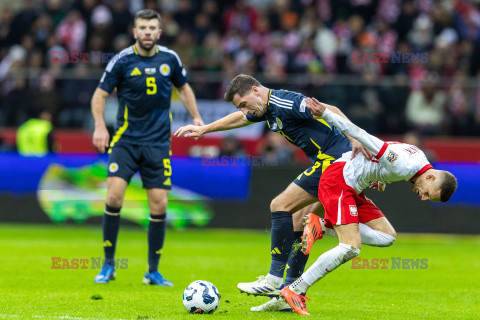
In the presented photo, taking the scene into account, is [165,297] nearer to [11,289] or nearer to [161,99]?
[11,289]

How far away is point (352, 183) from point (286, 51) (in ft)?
35.0

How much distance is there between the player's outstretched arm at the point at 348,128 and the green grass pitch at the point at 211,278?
146cm

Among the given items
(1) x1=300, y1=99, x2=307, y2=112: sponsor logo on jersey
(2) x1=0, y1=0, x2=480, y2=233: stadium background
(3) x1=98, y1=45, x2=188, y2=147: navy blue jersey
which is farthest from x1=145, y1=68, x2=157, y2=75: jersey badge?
(2) x1=0, y1=0, x2=480, y2=233: stadium background

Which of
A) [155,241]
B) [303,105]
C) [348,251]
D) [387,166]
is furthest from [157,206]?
[387,166]

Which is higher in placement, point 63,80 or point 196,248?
point 63,80

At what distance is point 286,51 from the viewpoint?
17281 millimetres

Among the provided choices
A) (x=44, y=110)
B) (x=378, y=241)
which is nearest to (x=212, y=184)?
(x=44, y=110)

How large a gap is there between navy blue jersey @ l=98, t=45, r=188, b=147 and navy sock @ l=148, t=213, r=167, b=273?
2.83 ft

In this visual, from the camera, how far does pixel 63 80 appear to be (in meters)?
16.7

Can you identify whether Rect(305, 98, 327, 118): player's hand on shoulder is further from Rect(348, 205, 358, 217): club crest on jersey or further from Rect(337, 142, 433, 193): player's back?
Rect(348, 205, 358, 217): club crest on jersey

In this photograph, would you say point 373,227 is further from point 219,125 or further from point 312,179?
point 219,125

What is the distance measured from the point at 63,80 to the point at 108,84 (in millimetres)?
8187

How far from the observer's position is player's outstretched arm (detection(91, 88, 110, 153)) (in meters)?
8.59

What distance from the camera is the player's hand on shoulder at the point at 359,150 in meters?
6.74
